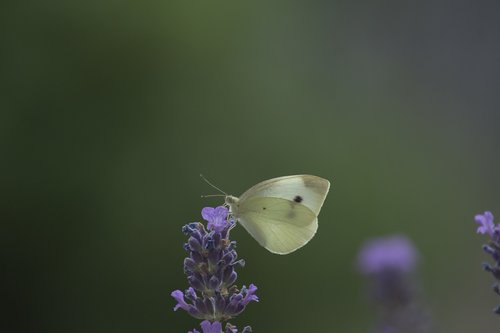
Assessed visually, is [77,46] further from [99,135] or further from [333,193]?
[333,193]

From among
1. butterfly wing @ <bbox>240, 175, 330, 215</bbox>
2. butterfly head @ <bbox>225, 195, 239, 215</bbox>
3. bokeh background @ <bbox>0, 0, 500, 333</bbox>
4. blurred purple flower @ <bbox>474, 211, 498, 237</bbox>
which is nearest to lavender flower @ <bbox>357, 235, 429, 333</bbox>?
butterfly wing @ <bbox>240, 175, 330, 215</bbox>

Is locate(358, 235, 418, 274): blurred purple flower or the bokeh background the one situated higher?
the bokeh background

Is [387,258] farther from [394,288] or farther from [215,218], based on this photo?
[215,218]

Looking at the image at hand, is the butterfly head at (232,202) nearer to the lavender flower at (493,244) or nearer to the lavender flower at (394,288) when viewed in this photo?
the lavender flower at (493,244)

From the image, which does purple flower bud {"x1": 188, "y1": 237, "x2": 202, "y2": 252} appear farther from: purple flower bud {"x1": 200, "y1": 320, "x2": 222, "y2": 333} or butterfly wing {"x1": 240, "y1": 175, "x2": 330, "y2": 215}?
butterfly wing {"x1": 240, "y1": 175, "x2": 330, "y2": 215}

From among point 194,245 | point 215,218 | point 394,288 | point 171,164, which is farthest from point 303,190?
point 171,164
